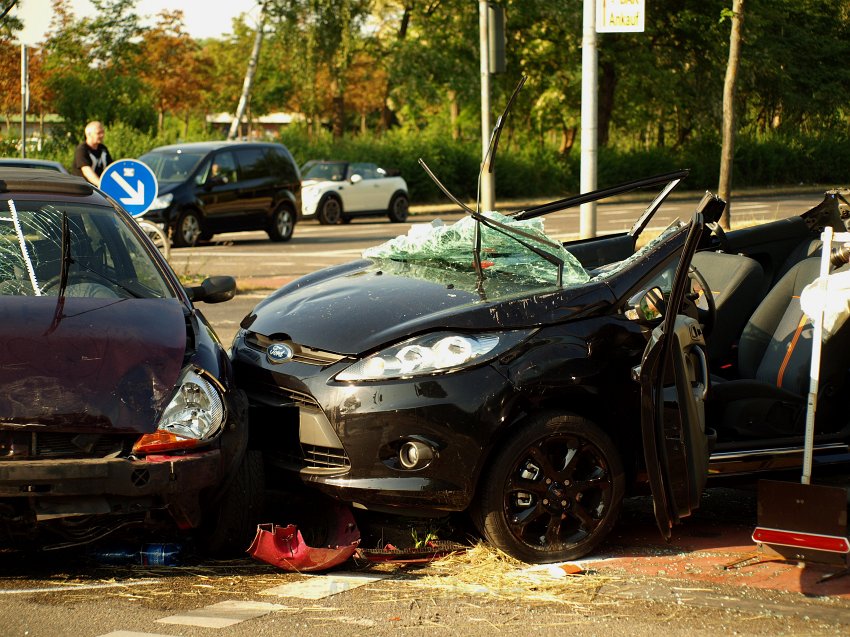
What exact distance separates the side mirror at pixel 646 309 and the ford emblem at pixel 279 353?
1.41 metres

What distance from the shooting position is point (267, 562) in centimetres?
486

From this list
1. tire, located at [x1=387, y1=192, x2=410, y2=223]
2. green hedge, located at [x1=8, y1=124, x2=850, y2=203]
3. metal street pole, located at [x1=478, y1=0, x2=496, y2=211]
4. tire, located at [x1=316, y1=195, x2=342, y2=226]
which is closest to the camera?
metal street pole, located at [x1=478, y1=0, x2=496, y2=211]

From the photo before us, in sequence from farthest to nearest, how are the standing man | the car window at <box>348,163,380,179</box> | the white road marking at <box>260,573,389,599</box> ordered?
the car window at <box>348,163,380,179</box>, the standing man, the white road marking at <box>260,573,389,599</box>

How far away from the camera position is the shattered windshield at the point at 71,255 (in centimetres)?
532

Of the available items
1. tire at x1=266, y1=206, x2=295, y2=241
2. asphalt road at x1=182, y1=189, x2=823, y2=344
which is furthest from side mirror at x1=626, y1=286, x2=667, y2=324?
tire at x1=266, y1=206, x2=295, y2=241

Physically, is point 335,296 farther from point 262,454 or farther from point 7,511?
point 7,511

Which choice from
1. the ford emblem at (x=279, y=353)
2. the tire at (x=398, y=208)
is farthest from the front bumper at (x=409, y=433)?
the tire at (x=398, y=208)

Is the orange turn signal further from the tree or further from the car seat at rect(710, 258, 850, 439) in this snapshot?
the tree

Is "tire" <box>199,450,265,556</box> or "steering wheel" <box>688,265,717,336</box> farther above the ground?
"steering wheel" <box>688,265,717,336</box>

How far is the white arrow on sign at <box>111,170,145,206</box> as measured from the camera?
13.7 meters

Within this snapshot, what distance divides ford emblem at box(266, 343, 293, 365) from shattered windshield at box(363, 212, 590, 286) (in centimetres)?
91

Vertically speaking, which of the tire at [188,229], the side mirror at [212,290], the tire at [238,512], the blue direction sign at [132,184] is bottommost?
the tire at [188,229]

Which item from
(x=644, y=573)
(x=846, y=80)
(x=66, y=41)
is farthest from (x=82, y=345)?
(x=846, y=80)

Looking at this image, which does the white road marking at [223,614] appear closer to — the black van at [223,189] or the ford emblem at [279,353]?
the ford emblem at [279,353]
